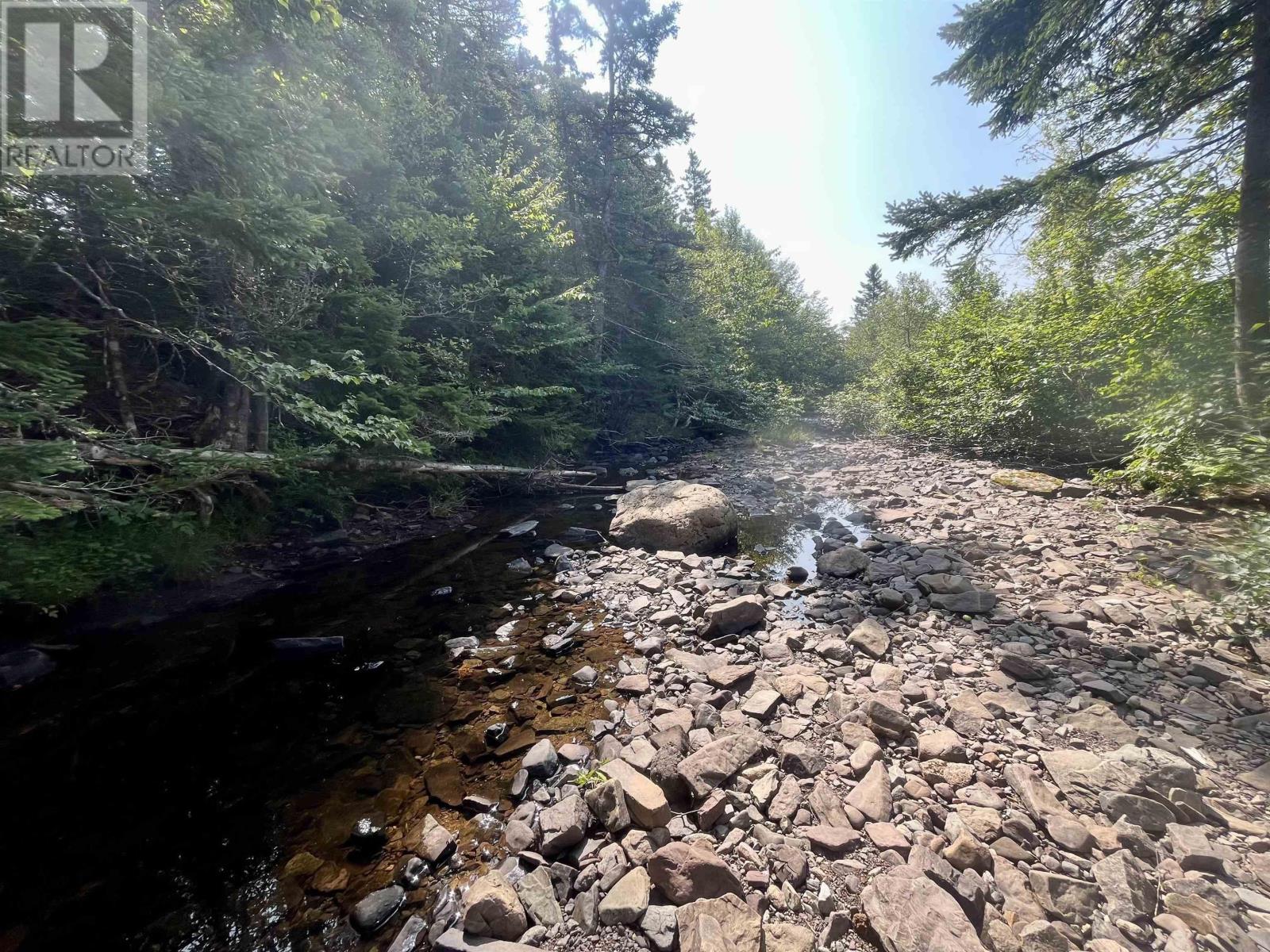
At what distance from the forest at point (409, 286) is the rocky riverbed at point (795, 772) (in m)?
2.10

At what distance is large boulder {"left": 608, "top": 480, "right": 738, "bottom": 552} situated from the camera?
7.14m

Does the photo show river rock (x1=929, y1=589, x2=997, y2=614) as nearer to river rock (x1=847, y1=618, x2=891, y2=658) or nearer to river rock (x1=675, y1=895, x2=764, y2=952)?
river rock (x1=847, y1=618, x2=891, y2=658)

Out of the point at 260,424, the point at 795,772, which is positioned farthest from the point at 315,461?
the point at 795,772

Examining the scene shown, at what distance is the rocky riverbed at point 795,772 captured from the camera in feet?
6.39

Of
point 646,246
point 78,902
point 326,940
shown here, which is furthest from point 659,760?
point 646,246

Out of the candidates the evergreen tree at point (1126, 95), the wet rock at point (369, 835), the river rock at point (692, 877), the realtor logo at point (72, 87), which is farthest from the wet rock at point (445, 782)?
the evergreen tree at point (1126, 95)

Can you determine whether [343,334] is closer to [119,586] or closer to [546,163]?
[119,586]

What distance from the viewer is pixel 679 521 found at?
7.15 metres

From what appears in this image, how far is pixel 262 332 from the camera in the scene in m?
5.77

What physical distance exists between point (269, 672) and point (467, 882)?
10.6 feet

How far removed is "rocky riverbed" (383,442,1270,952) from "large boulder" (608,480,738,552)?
225 cm

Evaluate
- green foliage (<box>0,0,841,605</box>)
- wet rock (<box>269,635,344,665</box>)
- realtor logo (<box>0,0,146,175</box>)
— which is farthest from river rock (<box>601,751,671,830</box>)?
realtor logo (<box>0,0,146,175</box>)

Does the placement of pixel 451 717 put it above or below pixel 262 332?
below

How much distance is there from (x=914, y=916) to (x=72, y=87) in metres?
8.74
